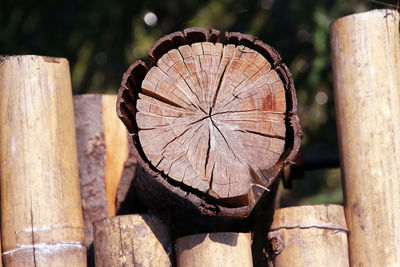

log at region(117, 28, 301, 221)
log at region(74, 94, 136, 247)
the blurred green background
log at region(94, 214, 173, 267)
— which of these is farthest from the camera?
the blurred green background

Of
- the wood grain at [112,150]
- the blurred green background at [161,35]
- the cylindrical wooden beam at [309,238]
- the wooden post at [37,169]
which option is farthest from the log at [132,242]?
the blurred green background at [161,35]

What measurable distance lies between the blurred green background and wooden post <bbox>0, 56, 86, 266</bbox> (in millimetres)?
2259

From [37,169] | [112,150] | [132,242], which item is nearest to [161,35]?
[112,150]

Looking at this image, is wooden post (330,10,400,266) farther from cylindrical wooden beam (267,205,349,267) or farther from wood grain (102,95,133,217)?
wood grain (102,95,133,217)

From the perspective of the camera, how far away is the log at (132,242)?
2033 mm

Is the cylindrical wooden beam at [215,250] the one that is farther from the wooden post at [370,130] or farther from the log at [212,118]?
the wooden post at [370,130]

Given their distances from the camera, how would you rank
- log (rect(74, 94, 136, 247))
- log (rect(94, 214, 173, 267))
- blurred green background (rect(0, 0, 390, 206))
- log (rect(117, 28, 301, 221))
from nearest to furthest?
log (rect(117, 28, 301, 221))
log (rect(94, 214, 173, 267))
log (rect(74, 94, 136, 247))
blurred green background (rect(0, 0, 390, 206))

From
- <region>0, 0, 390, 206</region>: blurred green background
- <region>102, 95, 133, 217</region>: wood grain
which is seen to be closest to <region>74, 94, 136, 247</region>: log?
<region>102, 95, 133, 217</region>: wood grain

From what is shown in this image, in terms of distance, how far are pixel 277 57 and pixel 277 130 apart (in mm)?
195

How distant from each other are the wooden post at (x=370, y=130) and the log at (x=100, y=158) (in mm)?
751

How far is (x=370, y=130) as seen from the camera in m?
2.13

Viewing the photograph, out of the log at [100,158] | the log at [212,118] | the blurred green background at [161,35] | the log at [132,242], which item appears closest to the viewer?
the log at [212,118]

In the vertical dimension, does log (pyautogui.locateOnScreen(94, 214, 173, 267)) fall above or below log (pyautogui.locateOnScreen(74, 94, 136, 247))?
below

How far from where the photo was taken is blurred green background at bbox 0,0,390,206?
4453 millimetres
